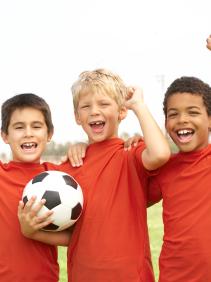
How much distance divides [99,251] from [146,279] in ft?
1.20

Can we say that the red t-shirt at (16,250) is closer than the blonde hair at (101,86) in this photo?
Yes

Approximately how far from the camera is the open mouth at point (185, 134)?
11.9 ft

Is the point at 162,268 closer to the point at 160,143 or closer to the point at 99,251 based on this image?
the point at 99,251

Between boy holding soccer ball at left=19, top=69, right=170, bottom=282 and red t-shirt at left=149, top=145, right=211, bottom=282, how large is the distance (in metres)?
0.16

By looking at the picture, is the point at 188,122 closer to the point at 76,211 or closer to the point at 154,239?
the point at 76,211

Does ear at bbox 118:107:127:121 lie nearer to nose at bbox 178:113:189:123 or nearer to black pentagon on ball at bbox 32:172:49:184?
nose at bbox 178:113:189:123

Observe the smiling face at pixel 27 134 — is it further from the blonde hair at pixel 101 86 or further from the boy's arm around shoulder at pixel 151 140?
the boy's arm around shoulder at pixel 151 140

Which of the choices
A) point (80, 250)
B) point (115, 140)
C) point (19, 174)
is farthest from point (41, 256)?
point (115, 140)

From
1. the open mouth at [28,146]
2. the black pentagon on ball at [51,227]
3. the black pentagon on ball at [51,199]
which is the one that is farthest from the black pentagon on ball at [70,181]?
the open mouth at [28,146]

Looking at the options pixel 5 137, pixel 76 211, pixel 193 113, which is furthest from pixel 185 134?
pixel 5 137

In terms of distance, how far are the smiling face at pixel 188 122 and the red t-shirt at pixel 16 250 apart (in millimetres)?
1123

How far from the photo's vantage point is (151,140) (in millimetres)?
3393

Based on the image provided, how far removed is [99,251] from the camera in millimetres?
3434

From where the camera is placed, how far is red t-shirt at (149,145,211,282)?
3336mm
